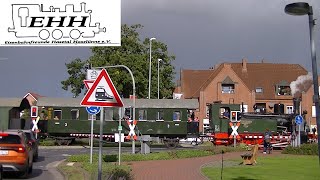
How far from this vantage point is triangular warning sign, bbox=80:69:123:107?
42.6 ft

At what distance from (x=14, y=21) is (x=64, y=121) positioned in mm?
38385

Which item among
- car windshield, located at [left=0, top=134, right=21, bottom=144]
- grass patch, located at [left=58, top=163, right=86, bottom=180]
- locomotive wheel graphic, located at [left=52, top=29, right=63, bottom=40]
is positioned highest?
locomotive wheel graphic, located at [left=52, top=29, right=63, bottom=40]

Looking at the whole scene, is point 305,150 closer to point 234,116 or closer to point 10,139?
point 234,116

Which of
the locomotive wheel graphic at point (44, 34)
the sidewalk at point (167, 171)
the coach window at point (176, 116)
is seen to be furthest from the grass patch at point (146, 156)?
the locomotive wheel graphic at point (44, 34)

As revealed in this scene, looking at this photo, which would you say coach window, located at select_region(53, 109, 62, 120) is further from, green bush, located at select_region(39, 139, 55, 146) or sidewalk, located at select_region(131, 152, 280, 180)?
sidewalk, located at select_region(131, 152, 280, 180)

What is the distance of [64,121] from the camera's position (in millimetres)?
45781

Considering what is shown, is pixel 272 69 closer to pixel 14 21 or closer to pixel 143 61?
pixel 143 61

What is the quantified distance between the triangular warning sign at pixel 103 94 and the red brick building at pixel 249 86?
6100cm

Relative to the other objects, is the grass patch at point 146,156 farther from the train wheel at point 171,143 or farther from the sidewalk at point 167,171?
the train wheel at point 171,143

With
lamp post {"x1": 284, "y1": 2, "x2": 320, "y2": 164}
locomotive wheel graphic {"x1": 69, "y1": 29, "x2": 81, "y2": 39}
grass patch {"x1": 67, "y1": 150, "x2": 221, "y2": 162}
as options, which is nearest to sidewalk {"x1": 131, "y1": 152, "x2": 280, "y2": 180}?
grass patch {"x1": 67, "y1": 150, "x2": 221, "y2": 162}

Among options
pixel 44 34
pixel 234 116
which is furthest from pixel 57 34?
pixel 234 116

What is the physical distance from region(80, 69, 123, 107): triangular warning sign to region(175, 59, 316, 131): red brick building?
61.0 meters

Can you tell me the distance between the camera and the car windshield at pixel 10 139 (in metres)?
20.3

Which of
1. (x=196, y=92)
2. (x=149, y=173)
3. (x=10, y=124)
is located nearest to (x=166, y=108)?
(x=10, y=124)
